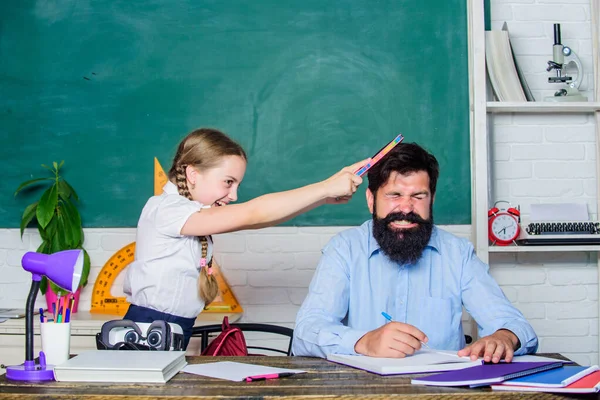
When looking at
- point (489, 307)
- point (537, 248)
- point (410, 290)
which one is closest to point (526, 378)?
point (489, 307)

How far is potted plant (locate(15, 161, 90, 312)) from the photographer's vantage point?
3092 mm

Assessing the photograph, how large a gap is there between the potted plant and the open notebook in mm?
1771

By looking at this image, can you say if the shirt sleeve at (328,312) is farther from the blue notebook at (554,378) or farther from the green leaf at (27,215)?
the green leaf at (27,215)

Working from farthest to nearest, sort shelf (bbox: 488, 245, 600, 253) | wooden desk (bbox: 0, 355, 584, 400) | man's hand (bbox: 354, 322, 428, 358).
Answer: shelf (bbox: 488, 245, 600, 253) → man's hand (bbox: 354, 322, 428, 358) → wooden desk (bbox: 0, 355, 584, 400)

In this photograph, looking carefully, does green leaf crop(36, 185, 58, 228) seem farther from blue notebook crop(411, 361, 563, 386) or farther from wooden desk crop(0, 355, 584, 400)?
blue notebook crop(411, 361, 563, 386)

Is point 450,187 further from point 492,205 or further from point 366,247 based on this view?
point 366,247

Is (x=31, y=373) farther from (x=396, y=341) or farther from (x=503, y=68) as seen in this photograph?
(x=503, y=68)

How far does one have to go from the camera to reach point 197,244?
2154 millimetres

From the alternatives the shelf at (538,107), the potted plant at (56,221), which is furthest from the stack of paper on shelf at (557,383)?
the potted plant at (56,221)

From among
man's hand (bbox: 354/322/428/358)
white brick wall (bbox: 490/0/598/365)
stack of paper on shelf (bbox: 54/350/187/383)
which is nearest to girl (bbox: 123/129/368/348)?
man's hand (bbox: 354/322/428/358)

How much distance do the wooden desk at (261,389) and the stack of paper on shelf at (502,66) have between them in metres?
1.94

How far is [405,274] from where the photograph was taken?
226 centimetres

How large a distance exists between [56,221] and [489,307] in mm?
1932

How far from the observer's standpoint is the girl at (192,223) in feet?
6.72
